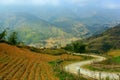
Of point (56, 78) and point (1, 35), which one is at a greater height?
point (1, 35)

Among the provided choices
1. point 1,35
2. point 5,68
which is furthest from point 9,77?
point 1,35

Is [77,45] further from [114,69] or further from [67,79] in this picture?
[67,79]

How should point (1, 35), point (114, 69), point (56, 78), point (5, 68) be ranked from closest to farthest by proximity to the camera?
point (56, 78)
point (5, 68)
point (114, 69)
point (1, 35)

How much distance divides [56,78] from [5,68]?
1053cm

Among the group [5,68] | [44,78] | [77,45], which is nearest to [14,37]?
[77,45]

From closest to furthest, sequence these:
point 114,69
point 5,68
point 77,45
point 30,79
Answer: point 30,79
point 5,68
point 114,69
point 77,45

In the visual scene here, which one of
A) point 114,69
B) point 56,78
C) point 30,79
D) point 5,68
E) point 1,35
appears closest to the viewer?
point 30,79

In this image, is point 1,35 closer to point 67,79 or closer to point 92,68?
point 92,68

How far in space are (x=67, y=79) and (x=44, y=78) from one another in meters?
3.72

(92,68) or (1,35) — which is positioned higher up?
(1,35)

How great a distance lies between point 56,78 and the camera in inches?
1914

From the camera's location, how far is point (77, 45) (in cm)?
14850

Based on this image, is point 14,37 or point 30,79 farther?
point 14,37

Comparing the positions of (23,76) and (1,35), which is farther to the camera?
(1,35)
